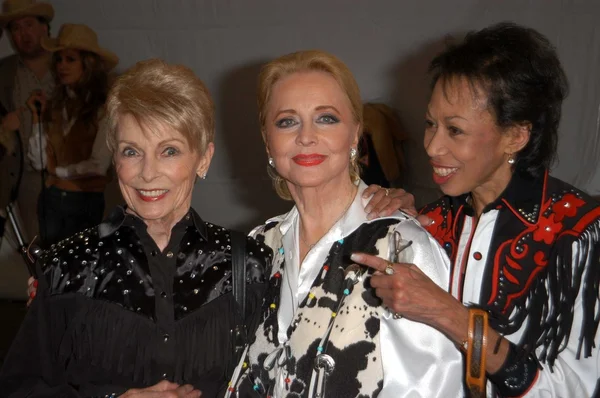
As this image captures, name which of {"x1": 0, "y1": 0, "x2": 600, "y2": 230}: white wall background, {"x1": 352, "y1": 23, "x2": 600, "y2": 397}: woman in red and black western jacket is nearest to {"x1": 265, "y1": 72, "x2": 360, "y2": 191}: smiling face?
{"x1": 352, "y1": 23, "x2": 600, "y2": 397}: woman in red and black western jacket

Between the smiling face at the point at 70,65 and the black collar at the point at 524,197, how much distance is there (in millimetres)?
3618

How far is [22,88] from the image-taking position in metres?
5.14

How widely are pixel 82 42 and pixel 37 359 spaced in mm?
3494

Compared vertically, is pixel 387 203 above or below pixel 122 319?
above

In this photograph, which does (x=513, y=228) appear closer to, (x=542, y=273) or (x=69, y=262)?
(x=542, y=273)

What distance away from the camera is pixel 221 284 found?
1.84 m

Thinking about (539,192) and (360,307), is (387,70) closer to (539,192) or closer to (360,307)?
(539,192)

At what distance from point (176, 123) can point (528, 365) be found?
3.74 feet

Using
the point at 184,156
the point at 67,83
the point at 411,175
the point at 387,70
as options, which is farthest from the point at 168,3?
the point at 184,156

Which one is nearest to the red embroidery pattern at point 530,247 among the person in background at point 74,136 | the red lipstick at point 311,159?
the red lipstick at point 311,159

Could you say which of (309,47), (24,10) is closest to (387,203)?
(309,47)

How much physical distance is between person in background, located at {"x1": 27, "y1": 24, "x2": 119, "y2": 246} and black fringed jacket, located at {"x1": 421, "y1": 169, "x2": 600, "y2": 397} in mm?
3288

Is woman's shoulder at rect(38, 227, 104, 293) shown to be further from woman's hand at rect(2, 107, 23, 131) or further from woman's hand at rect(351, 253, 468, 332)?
woman's hand at rect(2, 107, 23, 131)

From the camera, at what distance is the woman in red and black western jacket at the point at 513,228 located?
1827 mm
